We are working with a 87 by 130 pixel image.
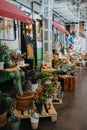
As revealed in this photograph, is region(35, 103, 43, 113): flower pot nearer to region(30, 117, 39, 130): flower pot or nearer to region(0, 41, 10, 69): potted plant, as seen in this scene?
region(30, 117, 39, 130): flower pot

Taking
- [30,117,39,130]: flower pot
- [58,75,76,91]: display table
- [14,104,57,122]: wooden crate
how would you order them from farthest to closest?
[58,75,76,91]: display table, [14,104,57,122]: wooden crate, [30,117,39,130]: flower pot

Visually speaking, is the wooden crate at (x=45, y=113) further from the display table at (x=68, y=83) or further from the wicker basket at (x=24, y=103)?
the display table at (x=68, y=83)

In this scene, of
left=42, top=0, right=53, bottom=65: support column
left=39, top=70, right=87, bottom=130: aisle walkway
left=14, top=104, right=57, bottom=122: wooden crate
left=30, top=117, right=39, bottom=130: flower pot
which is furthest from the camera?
left=42, top=0, right=53, bottom=65: support column

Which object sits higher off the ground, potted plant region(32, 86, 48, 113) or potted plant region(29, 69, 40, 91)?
potted plant region(29, 69, 40, 91)

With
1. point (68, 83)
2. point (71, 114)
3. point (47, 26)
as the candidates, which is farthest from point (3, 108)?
point (47, 26)

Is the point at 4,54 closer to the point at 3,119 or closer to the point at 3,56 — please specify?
the point at 3,56

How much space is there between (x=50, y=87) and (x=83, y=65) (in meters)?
7.93

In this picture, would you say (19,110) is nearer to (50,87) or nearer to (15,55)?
(50,87)

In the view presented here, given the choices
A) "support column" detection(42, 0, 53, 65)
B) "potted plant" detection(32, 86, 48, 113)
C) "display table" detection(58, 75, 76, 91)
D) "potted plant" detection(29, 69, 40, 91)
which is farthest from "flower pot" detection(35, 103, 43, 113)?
"support column" detection(42, 0, 53, 65)

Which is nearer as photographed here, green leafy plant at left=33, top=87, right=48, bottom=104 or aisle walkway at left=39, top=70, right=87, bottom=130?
aisle walkway at left=39, top=70, right=87, bottom=130

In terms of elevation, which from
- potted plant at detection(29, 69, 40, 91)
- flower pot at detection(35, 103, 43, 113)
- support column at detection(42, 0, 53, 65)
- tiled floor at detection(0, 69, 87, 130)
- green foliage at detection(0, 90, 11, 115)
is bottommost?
tiled floor at detection(0, 69, 87, 130)

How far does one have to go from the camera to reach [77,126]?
3.28 m

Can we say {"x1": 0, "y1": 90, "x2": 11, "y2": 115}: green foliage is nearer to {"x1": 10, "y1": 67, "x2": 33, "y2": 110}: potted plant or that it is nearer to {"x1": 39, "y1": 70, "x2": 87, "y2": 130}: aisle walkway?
{"x1": 10, "y1": 67, "x2": 33, "y2": 110}: potted plant

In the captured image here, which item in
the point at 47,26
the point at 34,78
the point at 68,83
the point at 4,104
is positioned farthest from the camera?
the point at 47,26
